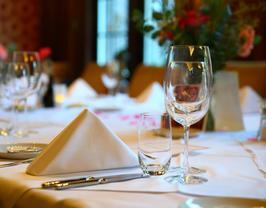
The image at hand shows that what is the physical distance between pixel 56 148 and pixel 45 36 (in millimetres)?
6134

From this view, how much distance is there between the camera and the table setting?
2.79 ft

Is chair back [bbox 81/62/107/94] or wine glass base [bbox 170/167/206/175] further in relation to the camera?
chair back [bbox 81/62/107/94]

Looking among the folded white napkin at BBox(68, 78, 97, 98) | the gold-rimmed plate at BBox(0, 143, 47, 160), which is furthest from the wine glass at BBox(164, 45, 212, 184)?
the folded white napkin at BBox(68, 78, 97, 98)

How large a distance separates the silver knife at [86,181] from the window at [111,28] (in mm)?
4683

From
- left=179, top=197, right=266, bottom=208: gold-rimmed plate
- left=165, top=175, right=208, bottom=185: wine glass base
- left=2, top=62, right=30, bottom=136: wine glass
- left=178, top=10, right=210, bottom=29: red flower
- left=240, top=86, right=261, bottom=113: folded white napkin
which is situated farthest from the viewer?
left=240, top=86, right=261, bottom=113: folded white napkin

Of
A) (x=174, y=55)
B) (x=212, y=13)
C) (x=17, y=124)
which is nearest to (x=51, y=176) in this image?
(x=174, y=55)

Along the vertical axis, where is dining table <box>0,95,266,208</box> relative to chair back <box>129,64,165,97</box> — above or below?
above

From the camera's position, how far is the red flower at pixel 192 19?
164cm

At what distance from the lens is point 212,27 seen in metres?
1.64

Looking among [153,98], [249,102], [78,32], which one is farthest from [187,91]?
[78,32]

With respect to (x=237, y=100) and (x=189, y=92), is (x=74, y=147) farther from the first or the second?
(x=237, y=100)

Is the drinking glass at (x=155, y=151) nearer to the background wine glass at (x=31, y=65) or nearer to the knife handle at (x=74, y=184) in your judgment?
the knife handle at (x=74, y=184)

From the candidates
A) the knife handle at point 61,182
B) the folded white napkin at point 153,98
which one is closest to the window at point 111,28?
the folded white napkin at point 153,98

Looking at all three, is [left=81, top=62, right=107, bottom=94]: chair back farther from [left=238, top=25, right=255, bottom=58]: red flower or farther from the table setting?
the table setting
